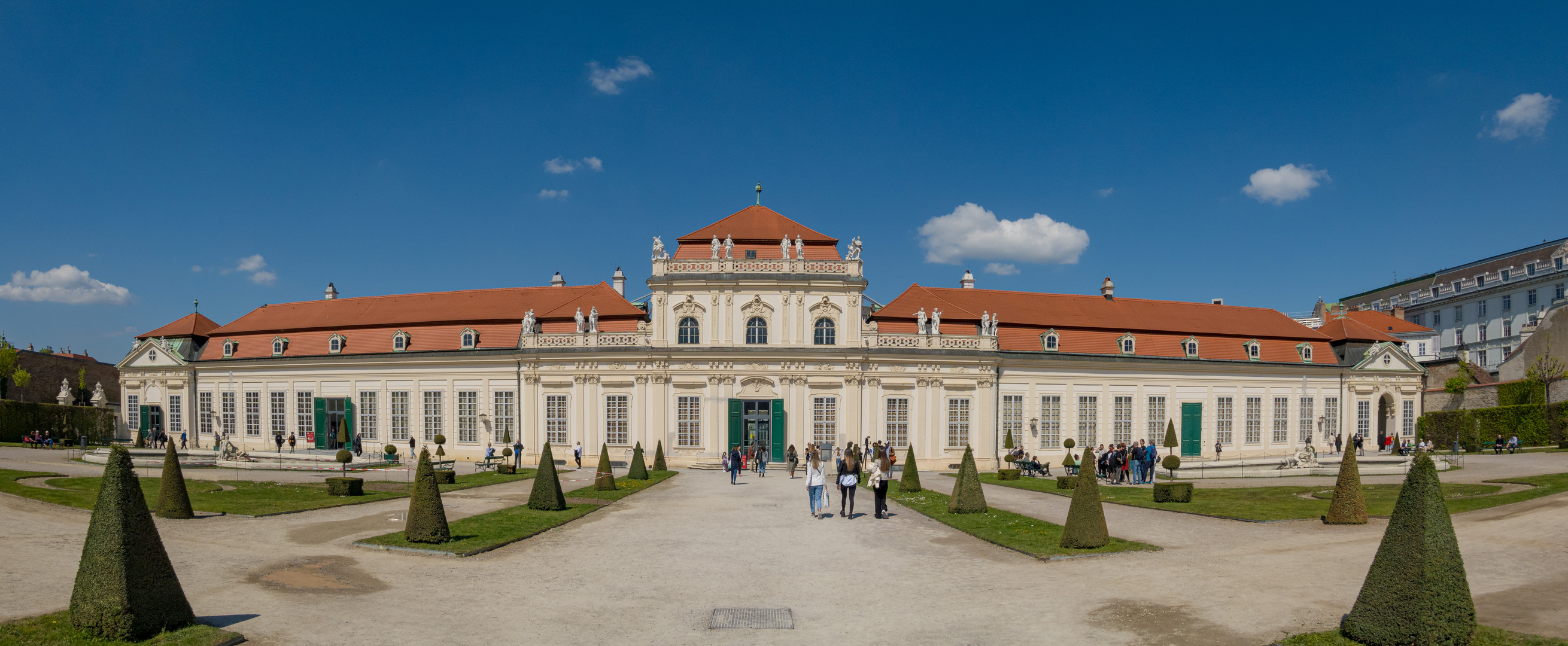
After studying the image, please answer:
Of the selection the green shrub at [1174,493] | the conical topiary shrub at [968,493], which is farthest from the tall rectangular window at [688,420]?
the green shrub at [1174,493]

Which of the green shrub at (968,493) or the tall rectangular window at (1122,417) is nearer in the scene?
the green shrub at (968,493)

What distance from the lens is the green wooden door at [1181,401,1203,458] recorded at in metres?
47.7

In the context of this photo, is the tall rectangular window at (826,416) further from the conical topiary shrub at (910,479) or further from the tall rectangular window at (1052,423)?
the conical topiary shrub at (910,479)

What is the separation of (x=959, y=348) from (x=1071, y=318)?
9064 millimetres

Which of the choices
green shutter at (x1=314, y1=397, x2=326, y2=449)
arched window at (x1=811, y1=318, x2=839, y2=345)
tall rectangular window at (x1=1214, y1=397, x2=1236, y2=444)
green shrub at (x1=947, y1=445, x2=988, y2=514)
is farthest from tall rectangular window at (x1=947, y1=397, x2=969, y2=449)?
green shutter at (x1=314, y1=397, x2=326, y2=449)

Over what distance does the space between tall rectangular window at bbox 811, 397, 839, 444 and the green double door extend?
174 centimetres

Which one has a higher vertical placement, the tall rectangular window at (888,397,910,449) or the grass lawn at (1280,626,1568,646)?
the grass lawn at (1280,626,1568,646)

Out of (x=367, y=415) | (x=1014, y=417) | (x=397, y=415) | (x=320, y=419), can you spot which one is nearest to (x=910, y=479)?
(x=1014, y=417)

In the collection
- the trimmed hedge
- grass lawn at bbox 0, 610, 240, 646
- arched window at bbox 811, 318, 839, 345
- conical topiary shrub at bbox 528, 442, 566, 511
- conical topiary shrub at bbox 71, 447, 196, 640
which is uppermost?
arched window at bbox 811, 318, 839, 345

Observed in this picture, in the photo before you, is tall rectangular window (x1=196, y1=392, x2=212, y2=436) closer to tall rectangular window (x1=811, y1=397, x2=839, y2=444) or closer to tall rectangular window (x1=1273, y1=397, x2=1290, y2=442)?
tall rectangular window (x1=811, y1=397, x2=839, y2=444)

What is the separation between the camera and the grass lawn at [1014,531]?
16609 millimetres

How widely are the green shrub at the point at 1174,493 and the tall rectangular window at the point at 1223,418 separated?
26.7 m

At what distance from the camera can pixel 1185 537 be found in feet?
60.4

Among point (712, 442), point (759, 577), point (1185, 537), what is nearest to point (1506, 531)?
point (1185, 537)
